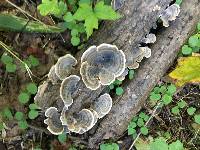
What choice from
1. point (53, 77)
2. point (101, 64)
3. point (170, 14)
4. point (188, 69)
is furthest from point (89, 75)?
point (188, 69)

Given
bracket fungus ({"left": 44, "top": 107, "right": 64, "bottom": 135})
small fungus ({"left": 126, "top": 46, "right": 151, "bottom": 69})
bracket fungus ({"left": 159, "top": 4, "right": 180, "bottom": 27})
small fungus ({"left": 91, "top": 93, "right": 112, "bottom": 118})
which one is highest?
bracket fungus ({"left": 159, "top": 4, "right": 180, "bottom": 27})

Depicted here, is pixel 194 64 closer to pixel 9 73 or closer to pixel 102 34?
pixel 102 34

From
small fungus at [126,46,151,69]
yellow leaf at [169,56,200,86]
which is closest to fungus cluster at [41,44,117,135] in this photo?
small fungus at [126,46,151,69]

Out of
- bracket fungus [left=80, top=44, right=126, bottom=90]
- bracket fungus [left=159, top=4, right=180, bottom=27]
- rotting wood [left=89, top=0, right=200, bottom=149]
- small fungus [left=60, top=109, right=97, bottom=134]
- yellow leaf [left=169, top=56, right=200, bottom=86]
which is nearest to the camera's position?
bracket fungus [left=80, top=44, right=126, bottom=90]

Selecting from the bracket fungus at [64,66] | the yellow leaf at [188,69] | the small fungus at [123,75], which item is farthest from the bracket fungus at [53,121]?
the yellow leaf at [188,69]

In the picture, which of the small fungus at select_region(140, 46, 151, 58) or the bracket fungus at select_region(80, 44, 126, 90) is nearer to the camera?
the bracket fungus at select_region(80, 44, 126, 90)

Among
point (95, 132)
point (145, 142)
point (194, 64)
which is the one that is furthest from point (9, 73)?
point (194, 64)

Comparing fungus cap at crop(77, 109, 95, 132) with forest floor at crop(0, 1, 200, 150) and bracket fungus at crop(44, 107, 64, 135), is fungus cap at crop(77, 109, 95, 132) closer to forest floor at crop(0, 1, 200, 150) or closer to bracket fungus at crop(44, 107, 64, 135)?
bracket fungus at crop(44, 107, 64, 135)
